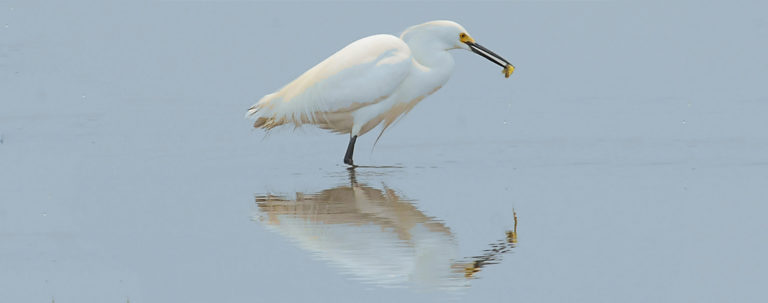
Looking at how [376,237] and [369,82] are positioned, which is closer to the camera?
[376,237]

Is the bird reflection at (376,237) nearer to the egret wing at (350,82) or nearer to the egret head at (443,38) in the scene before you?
the egret wing at (350,82)

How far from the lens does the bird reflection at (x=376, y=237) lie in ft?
24.6

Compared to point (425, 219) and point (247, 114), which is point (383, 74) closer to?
point (247, 114)

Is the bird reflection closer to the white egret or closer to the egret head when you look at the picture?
the white egret

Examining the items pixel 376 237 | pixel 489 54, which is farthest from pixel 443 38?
pixel 376 237

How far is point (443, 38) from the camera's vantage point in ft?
39.7

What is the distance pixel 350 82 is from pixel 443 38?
1021mm

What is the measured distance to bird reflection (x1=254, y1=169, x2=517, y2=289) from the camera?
24.6ft

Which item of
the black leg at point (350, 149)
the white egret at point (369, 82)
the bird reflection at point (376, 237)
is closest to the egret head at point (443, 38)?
the white egret at point (369, 82)

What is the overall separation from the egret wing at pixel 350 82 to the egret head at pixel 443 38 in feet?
0.82

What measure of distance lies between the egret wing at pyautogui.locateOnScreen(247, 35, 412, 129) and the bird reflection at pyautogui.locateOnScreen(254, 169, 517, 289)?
1.44 metres

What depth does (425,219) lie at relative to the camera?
910cm

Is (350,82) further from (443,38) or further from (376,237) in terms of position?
(376,237)

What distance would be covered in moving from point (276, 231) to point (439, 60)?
3829mm
